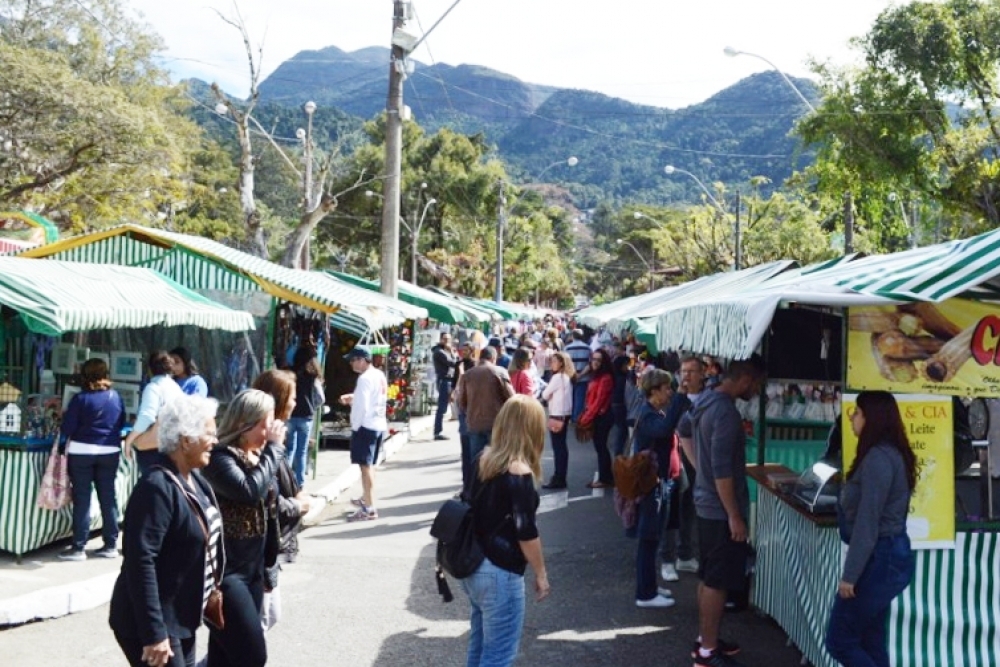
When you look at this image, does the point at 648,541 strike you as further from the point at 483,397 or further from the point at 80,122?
the point at 80,122

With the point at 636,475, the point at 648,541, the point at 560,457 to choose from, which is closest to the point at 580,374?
the point at 560,457

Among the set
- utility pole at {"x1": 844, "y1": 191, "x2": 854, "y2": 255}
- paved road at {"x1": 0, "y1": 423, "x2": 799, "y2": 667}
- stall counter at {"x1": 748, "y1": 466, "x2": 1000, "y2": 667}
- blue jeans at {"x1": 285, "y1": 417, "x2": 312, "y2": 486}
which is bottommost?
paved road at {"x1": 0, "y1": 423, "x2": 799, "y2": 667}

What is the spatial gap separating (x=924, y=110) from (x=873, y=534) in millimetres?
17826

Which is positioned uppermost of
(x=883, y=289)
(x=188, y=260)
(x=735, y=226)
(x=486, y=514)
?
(x=735, y=226)

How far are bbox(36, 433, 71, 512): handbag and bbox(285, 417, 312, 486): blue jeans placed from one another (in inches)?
115

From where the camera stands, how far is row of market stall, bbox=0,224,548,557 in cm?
749

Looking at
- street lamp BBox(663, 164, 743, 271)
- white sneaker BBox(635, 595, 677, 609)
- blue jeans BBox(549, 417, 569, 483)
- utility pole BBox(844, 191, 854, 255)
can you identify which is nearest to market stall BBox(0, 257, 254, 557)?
blue jeans BBox(549, 417, 569, 483)

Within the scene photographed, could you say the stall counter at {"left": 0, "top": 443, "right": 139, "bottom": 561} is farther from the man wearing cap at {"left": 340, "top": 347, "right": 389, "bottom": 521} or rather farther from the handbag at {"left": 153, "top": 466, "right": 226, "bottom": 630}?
the handbag at {"left": 153, "top": 466, "right": 226, "bottom": 630}

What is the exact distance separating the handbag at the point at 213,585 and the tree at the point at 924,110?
19.0 m

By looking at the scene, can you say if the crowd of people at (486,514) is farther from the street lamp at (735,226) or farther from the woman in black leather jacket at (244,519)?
the street lamp at (735,226)

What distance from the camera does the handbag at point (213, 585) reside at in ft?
11.6

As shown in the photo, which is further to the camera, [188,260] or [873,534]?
[188,260]

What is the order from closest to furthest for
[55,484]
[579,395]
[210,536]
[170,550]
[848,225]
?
[170,550], [210,536], [55,484], [579,395], [848,225]

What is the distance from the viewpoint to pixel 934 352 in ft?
16.4
